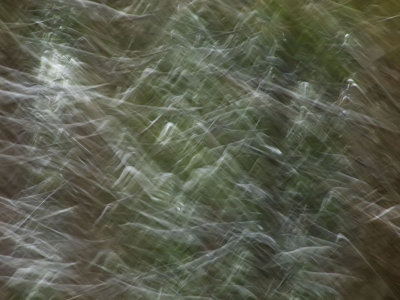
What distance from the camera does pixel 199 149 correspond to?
172cm

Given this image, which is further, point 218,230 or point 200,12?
point 200,12

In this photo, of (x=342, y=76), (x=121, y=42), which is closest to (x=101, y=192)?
(x=121, y=42)

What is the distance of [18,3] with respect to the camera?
1818 mm

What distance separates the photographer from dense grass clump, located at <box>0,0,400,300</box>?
1.63m

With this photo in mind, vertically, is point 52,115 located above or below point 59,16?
below

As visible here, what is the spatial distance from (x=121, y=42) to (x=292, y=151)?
582mm

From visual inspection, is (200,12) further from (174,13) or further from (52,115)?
(52,115)

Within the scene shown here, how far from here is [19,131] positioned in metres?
1.72

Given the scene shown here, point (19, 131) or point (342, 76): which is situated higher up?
point (342, 76)

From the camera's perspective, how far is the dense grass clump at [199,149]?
5.34ft

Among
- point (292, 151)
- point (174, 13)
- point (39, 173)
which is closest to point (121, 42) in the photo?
point (174, 13)

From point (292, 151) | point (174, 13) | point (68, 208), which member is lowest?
point (68, 208)

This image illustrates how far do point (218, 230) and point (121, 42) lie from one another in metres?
0.61

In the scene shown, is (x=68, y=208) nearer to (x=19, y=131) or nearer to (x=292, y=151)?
(x=19, y=131)
